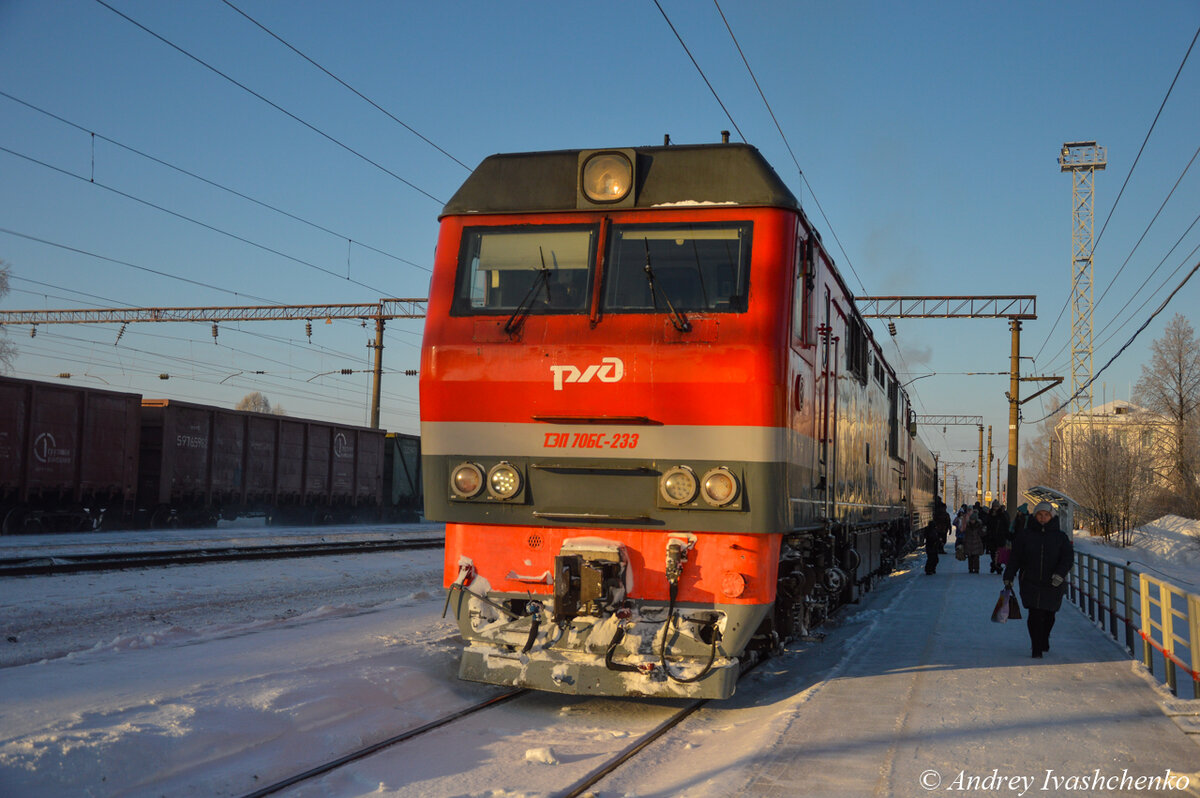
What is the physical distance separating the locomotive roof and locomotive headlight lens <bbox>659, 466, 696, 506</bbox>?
6.41 ft

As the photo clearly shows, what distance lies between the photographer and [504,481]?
272 inches

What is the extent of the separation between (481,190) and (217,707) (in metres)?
4.06

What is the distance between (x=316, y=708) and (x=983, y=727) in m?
4.28

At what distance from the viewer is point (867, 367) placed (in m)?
11.9

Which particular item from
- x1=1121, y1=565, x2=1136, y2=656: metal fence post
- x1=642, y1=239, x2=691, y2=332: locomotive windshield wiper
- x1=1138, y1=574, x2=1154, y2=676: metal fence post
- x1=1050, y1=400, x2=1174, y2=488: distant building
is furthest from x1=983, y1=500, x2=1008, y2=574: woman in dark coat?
x1=1050, y1=400, x2=1174, y2=488: distant building

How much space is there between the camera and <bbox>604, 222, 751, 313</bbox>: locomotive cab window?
6.82m

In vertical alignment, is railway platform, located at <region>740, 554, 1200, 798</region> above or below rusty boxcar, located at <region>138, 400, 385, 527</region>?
below

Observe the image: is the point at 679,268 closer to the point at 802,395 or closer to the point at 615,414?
the point at 615,414

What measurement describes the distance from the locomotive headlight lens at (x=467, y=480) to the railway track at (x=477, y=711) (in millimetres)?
1492

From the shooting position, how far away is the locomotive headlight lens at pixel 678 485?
6512mm

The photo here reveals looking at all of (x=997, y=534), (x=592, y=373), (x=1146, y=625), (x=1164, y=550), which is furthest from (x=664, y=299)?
(x=1164, y=550)

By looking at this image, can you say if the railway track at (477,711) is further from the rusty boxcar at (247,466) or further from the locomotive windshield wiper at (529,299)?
the rusty boxcar at (247,466)

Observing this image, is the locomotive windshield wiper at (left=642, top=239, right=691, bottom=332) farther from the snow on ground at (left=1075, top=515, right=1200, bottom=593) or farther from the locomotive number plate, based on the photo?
the snow on ground at (left=1075, top=515, right=1200, bottom=593)

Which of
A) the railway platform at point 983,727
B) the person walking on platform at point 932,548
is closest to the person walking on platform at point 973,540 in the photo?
the person walking on platform at point 932,548
